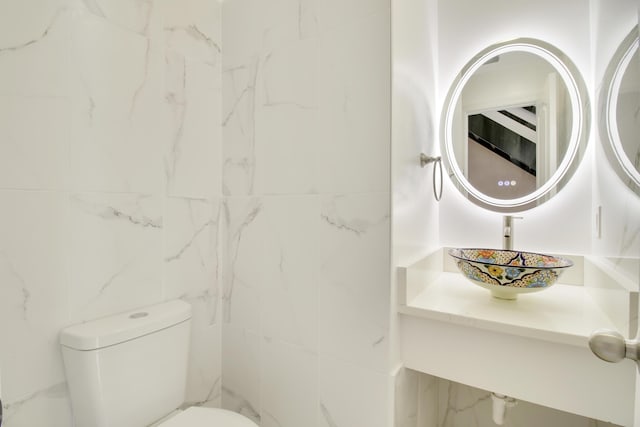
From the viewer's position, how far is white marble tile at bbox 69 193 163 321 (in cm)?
101

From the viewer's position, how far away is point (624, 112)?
87 cm

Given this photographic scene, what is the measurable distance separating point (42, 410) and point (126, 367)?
10.2 inches

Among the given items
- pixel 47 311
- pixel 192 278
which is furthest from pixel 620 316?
pixel 47 311

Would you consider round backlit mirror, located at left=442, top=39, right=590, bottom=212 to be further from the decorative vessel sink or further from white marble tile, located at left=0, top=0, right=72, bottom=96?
white marble tile, located at left=0, top=0, right=72, bottom=96

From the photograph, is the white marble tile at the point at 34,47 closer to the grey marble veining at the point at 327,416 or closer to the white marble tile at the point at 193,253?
the white marble tile at the point at 193,253

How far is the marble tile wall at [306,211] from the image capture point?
103 centimetres

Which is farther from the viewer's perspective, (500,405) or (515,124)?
(515,124)

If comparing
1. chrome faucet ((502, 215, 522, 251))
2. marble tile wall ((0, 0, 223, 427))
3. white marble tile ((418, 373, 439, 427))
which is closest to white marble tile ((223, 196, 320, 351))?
marble tile wall ((0, 0, 223, 427))

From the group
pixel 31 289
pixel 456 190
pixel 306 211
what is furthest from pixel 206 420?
pixel 456 190

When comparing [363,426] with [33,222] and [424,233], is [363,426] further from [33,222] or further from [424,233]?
[33,222]

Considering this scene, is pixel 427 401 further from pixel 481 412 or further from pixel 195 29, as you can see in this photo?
pixel 195 29

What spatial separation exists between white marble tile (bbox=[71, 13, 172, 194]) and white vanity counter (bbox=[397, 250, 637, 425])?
0.99 meters

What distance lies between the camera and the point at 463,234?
1.50 metres

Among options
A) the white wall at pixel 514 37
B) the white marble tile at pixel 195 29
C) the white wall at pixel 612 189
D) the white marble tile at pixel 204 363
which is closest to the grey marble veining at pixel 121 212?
the white marble tile at pixel 204 363
